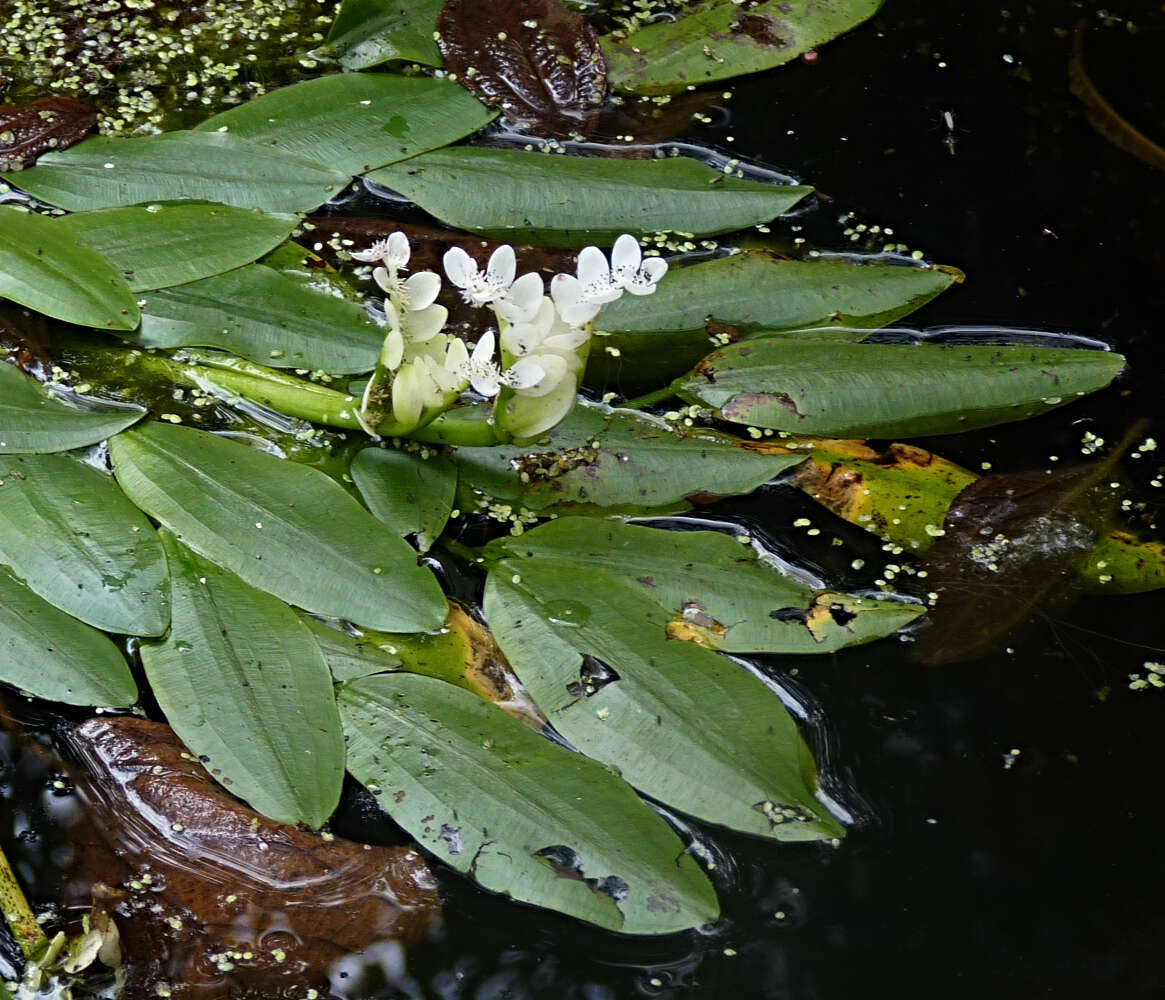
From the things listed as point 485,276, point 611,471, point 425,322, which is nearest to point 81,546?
point 425,322

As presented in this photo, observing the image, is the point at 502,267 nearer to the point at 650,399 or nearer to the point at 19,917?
the point at 650,399

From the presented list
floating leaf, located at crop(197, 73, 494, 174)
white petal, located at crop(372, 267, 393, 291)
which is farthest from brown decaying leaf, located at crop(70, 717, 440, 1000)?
floating leaf, located at crop(197, 73, 494, 174)

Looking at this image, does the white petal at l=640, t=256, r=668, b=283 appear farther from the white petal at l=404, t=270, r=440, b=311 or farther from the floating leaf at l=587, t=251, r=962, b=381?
the floating leaf at l=587, t=251, r=962, b=381

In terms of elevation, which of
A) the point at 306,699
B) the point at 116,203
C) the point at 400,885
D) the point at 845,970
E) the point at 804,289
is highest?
the point at 116,203

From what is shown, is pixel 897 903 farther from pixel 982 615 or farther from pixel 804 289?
pixel 804 289

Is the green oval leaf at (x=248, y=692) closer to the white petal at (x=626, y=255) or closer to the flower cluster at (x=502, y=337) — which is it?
the flower cluster at (x=502, y=337)

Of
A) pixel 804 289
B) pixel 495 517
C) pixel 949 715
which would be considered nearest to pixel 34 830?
pixel 495 517
